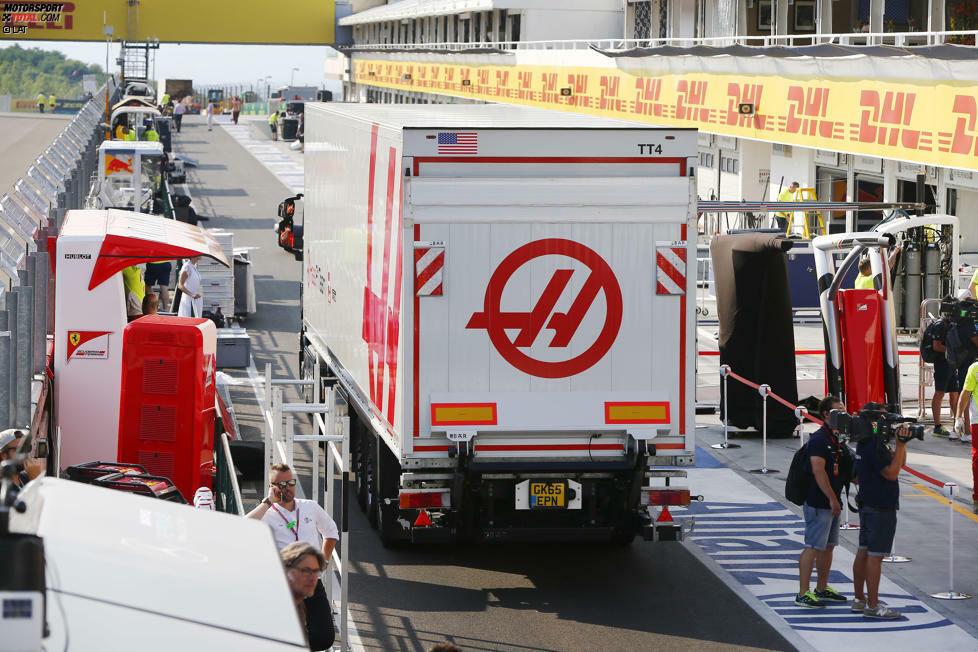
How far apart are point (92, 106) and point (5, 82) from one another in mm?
160580

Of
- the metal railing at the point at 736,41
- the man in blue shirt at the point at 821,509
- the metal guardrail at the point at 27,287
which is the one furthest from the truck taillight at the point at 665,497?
the metal railing at the point at 736,41

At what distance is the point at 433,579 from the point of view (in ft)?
36.4

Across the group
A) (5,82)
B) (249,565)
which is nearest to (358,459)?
(249,565)

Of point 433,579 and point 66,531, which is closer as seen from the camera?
point 66,531

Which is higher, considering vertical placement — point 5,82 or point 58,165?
point 5,82

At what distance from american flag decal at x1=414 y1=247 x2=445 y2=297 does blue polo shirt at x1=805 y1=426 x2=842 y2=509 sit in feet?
9.53

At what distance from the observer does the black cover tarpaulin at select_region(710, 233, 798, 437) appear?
16125mm

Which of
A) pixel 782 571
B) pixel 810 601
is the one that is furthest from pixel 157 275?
pixel 810 601

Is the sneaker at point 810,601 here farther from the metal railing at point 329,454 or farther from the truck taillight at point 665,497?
the metal railing at point 329,454

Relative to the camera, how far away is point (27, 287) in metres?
10.9

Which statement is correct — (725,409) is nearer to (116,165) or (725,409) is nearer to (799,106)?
(799,106)

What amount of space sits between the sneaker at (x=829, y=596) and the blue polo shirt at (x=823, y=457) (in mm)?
729

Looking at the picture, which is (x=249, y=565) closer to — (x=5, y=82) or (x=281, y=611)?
(x=281, y=611)

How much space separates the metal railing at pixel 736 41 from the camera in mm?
23750
